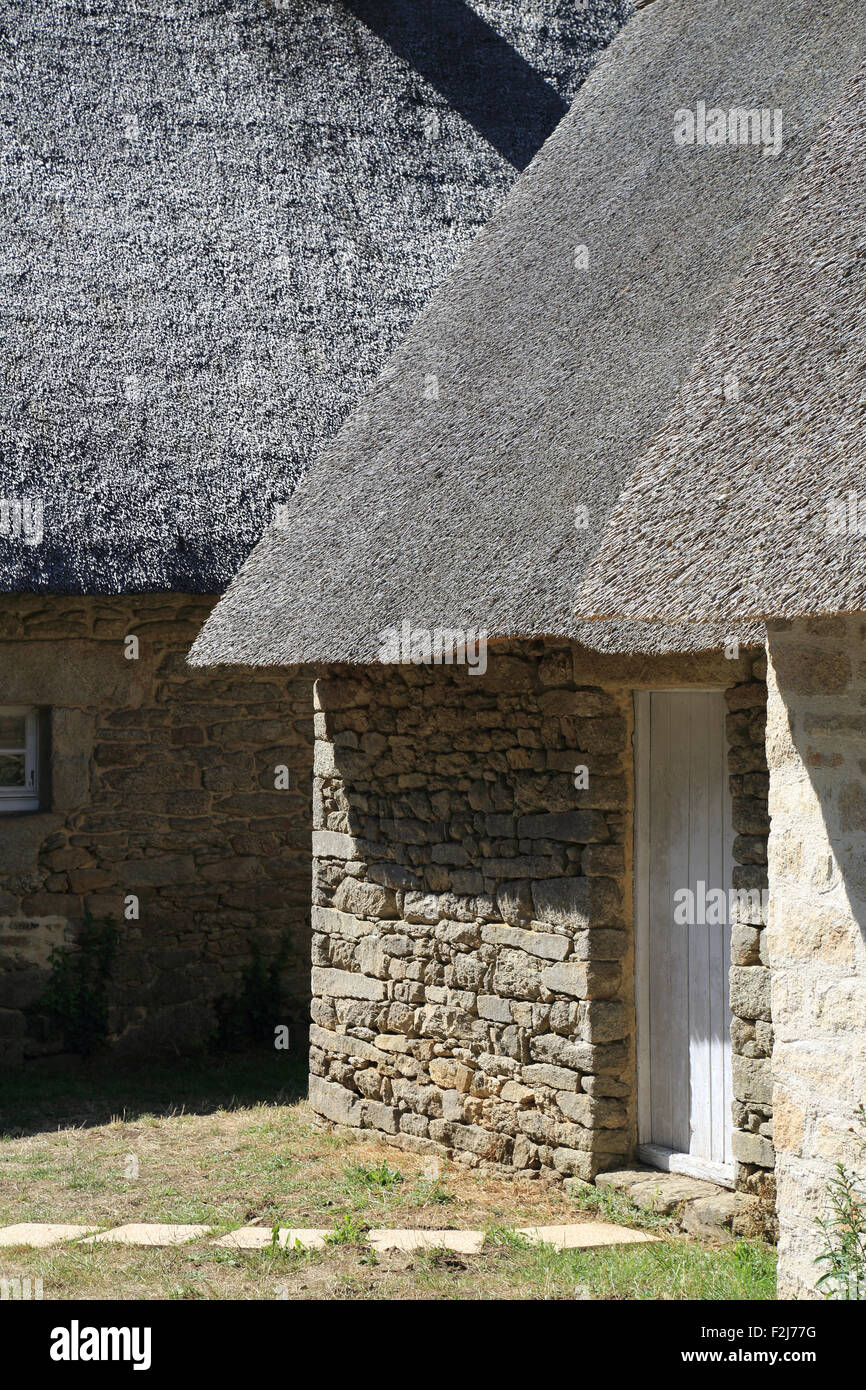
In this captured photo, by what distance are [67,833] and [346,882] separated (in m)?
1.87

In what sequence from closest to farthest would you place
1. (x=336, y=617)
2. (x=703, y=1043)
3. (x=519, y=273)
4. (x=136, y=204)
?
1. (x=703, y=1043)
2. (x=336, y=617)
3. (x=519, y=273)
4. (x=136, y=204)

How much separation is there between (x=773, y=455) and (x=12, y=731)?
18.3 ft

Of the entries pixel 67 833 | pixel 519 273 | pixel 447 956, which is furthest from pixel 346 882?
pixel 519 273

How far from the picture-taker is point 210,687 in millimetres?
8562

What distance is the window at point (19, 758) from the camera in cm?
825

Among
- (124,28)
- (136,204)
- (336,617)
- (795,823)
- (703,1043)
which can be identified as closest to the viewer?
(795,823)

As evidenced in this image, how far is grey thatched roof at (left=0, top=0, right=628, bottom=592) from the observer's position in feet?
26.5

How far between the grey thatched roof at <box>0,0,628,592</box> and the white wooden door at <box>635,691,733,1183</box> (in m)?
3.09

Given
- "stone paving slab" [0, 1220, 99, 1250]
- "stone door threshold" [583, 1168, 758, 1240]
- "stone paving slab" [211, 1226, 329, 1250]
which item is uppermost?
"stone door threshold" [583, 1168, 758, 1240]

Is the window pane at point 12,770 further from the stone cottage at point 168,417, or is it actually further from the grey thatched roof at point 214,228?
the grey thatched roof at point 214,228

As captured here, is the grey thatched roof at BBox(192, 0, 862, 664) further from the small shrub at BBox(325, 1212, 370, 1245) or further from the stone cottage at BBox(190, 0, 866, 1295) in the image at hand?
the small shrub at BBox(325, 1212, 370, 1245)

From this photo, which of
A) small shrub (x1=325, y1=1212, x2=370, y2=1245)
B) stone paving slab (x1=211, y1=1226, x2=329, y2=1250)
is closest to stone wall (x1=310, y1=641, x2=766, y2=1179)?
small shrub (x1=325, y1=1212, x2=370, y2=1245)

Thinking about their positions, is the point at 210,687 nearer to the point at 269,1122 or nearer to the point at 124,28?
the point at 269,1122

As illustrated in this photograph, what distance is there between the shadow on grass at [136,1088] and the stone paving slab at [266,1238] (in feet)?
6.44
